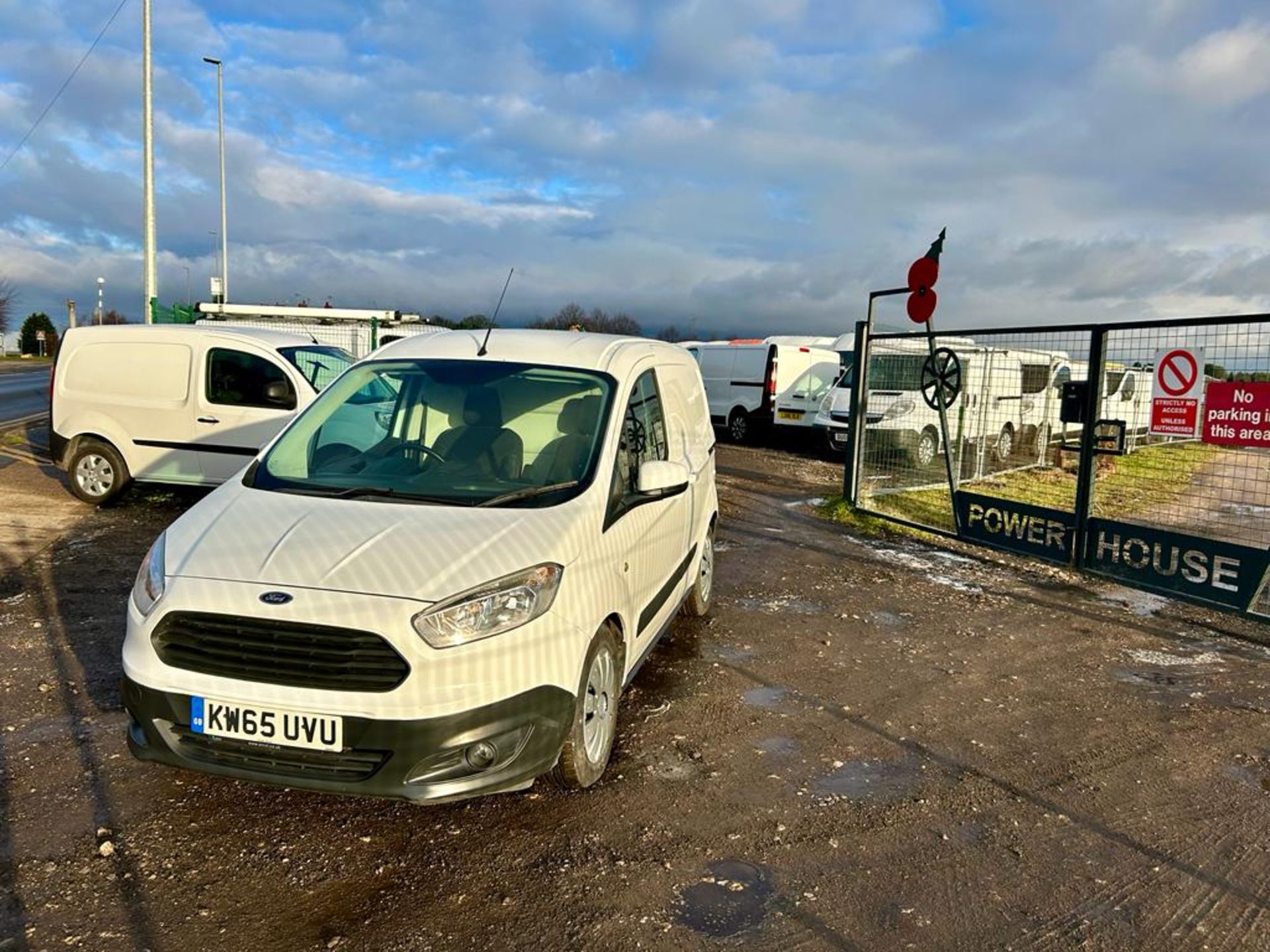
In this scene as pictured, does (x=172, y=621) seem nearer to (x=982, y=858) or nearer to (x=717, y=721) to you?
(x=717, y=721)

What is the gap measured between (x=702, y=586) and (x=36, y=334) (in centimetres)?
8365

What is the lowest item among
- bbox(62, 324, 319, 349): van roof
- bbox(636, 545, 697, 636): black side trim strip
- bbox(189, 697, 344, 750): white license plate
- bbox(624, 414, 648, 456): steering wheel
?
bbox(189, 697, 344, 750): white license plate

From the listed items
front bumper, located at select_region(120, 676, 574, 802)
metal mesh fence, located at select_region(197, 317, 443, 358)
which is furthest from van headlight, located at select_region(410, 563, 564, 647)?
metal mesh fence, located at select_region(197, 317, 443, 358)

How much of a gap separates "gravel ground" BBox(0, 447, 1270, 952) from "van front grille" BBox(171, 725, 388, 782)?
0.37 metres

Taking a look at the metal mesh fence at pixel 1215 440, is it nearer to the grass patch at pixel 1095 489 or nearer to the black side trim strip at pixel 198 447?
the grass patch at pixel 1095 489

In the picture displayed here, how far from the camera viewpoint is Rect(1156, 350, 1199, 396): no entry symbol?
269 inches

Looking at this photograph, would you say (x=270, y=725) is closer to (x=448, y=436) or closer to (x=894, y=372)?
(x=448, y=436)

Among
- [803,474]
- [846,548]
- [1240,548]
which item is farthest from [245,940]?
[803,474]

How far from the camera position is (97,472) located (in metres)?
9.72

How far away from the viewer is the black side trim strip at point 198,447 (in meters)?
9.36

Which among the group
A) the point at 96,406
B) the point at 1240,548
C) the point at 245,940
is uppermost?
the point at 96,406

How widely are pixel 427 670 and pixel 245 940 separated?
0.97 meters

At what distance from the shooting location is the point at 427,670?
3.12 metres

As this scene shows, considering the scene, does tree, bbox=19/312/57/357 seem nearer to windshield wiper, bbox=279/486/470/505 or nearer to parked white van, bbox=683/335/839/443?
parked white van, bbox=683/335/839/443
